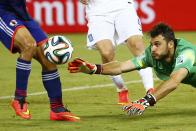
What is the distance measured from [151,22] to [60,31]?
2.69m

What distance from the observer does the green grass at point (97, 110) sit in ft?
27.8

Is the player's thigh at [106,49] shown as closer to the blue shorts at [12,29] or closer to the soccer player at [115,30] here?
the soccer player at [115,30]

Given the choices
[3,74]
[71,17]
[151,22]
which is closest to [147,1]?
[151,22]

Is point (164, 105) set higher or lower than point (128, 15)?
lower

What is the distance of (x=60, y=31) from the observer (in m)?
22.4

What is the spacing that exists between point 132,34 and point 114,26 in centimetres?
33

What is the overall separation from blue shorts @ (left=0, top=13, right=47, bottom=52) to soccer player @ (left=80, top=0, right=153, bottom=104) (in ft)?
4.93

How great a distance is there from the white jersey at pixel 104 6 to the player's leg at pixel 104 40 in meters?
0.10

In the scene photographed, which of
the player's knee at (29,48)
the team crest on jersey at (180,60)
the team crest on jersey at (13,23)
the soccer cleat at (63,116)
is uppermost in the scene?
the team crest on jersey at (13,23)

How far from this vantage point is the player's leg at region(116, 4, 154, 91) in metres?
10.5

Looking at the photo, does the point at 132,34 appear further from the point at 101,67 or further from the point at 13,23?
the point at 13,23

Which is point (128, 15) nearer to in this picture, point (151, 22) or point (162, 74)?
point (162, 74)

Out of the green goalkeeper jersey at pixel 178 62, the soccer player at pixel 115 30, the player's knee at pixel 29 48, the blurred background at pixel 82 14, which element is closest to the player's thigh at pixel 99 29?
the soccer player at pixel 115 30

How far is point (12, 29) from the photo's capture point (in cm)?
910
